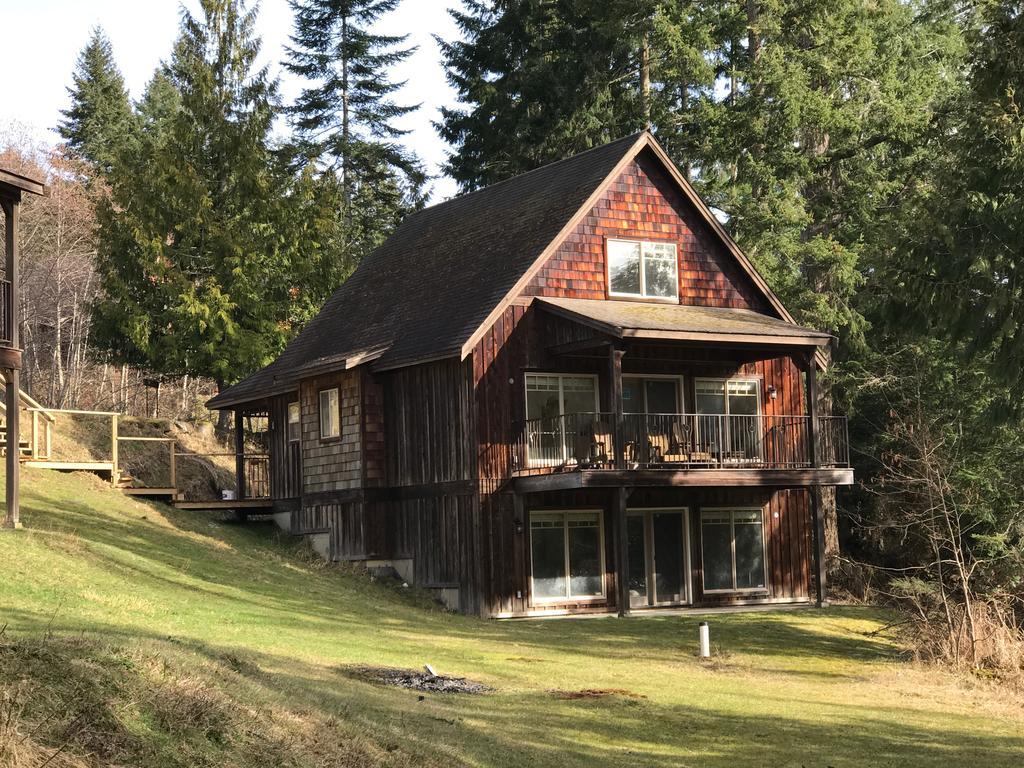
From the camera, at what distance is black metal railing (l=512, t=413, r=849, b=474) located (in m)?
26.8

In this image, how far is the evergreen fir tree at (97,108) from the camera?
57.6m

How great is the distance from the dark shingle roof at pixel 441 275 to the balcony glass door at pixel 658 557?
570 centimetres

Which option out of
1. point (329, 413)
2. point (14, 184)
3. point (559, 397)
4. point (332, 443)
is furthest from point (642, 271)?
point (14, 184)

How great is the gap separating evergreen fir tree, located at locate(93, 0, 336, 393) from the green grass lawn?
30.0ft

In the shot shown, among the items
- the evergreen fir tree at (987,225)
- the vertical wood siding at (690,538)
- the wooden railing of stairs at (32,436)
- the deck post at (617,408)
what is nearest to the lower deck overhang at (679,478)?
the deck post at (617,408)

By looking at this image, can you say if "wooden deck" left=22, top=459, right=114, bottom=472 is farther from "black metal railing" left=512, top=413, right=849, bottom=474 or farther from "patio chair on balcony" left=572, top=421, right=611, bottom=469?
"patio chair on balcony" left=572, top=421, right=611, bottom=469

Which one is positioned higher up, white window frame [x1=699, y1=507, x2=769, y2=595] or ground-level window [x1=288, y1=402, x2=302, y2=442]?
ground-level window [x1=288, y1=402, x2=302, y2=442]

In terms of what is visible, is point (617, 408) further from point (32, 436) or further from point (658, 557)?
Result: point (32, 436)

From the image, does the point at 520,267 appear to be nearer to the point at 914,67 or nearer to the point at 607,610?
the point at 607,610

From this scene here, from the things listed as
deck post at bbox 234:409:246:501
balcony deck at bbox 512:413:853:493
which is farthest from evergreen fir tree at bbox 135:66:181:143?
balcony deck at bbox 512:413:853:493

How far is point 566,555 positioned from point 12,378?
36.6ft

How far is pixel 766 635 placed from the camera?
24.1 metres

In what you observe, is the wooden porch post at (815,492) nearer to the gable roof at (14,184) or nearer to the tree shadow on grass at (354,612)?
the tree shadow on grass at (354,612)

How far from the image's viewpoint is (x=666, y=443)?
→ 27.5 meters
